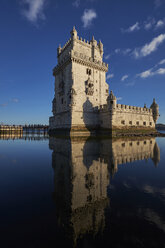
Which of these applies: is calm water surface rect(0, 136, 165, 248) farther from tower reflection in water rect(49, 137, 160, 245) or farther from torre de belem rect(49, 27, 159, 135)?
torre de belem rect(49, 27, 159, 135)

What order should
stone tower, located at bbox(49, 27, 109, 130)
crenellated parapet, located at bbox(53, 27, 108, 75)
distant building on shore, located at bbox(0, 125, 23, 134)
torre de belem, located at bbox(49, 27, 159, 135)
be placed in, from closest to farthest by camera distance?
1. torre de belem, located at bbox(49, 27, 159, 135)
2. stone tower, located at bbox(49, 27, 109, 130)
3. crenellated parapet, located at bbox(53, 27, 108, 75)
4. distant building on shore, located at bbox(0, 125, 23, 134)

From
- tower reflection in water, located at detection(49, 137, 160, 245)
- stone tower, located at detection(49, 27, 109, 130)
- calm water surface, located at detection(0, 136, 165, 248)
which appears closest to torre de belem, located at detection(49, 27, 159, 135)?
stone tower, located at detection(49, 27, 109, 130)

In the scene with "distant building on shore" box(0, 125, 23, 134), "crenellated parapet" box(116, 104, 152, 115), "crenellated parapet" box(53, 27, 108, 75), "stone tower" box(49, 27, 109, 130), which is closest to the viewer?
"crenellated parapet" box(116, 104, 152, 115)

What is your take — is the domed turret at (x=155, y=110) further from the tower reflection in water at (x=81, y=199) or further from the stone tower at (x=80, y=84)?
the tower reflection in water at (x=81, y=199)

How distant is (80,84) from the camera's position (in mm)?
31328

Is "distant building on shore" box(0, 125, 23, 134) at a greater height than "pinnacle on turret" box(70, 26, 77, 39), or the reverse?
"pinnacle on turret" box(70, 26, 77, 39)

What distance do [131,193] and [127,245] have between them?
1.95m

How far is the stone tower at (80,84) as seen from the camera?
30067 millimetres

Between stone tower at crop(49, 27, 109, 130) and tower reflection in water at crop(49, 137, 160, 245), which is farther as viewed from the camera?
A: stone tower at crop(49, 27, 109, 130)

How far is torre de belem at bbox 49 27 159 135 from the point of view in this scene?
2908 cm

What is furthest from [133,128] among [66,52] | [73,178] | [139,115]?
[73,178]

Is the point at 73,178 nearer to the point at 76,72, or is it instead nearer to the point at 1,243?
the point at 1,243

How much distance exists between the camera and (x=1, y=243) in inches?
85.3

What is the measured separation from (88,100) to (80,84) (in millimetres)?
4328
